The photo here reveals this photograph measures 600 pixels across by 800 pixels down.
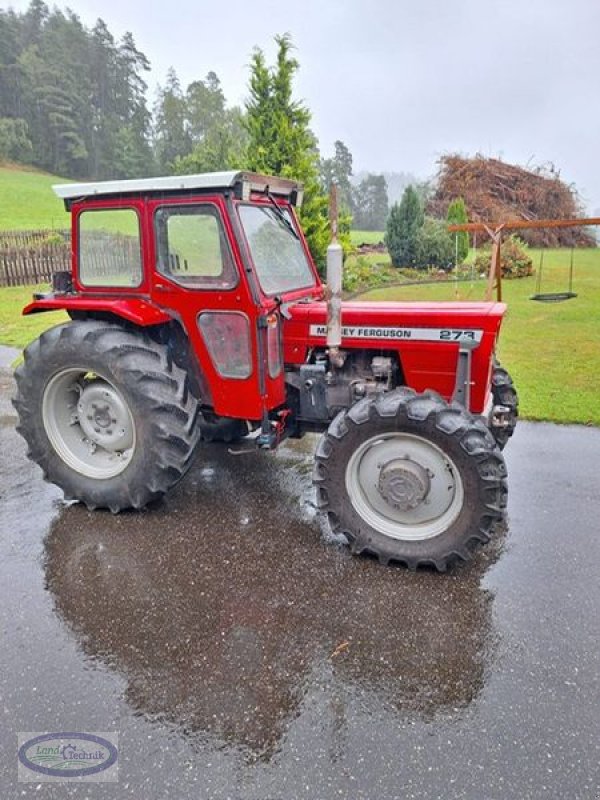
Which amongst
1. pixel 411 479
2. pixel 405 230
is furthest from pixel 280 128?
pixel 405 230

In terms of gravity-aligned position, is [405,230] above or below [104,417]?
above

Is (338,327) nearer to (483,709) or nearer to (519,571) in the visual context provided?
(519,571)

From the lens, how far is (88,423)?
4000 millimetres

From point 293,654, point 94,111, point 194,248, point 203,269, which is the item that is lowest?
point 293,654

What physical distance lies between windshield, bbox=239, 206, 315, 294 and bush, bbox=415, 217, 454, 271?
15484mm

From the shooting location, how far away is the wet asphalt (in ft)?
6.66

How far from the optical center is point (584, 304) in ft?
41.2

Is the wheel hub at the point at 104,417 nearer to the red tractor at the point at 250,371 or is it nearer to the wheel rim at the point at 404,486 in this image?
the red tractor at the point at 250,371

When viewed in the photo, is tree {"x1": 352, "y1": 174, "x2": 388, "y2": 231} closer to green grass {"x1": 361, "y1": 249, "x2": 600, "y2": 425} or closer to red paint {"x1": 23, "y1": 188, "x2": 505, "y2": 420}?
green grass {"x1": 361, "y1": 249, "x2": 600, "y2": 425}

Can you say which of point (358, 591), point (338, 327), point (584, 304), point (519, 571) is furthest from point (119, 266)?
point (584, 304)

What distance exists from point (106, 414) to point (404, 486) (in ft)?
7.27

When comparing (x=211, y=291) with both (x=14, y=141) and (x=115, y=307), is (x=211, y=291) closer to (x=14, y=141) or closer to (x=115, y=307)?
(x=115, y=307)

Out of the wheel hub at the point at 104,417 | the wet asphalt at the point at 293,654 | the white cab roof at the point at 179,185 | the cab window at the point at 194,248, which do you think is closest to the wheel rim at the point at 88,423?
the wheel hub at the point at 104,417

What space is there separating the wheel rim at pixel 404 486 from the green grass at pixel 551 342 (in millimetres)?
2971
